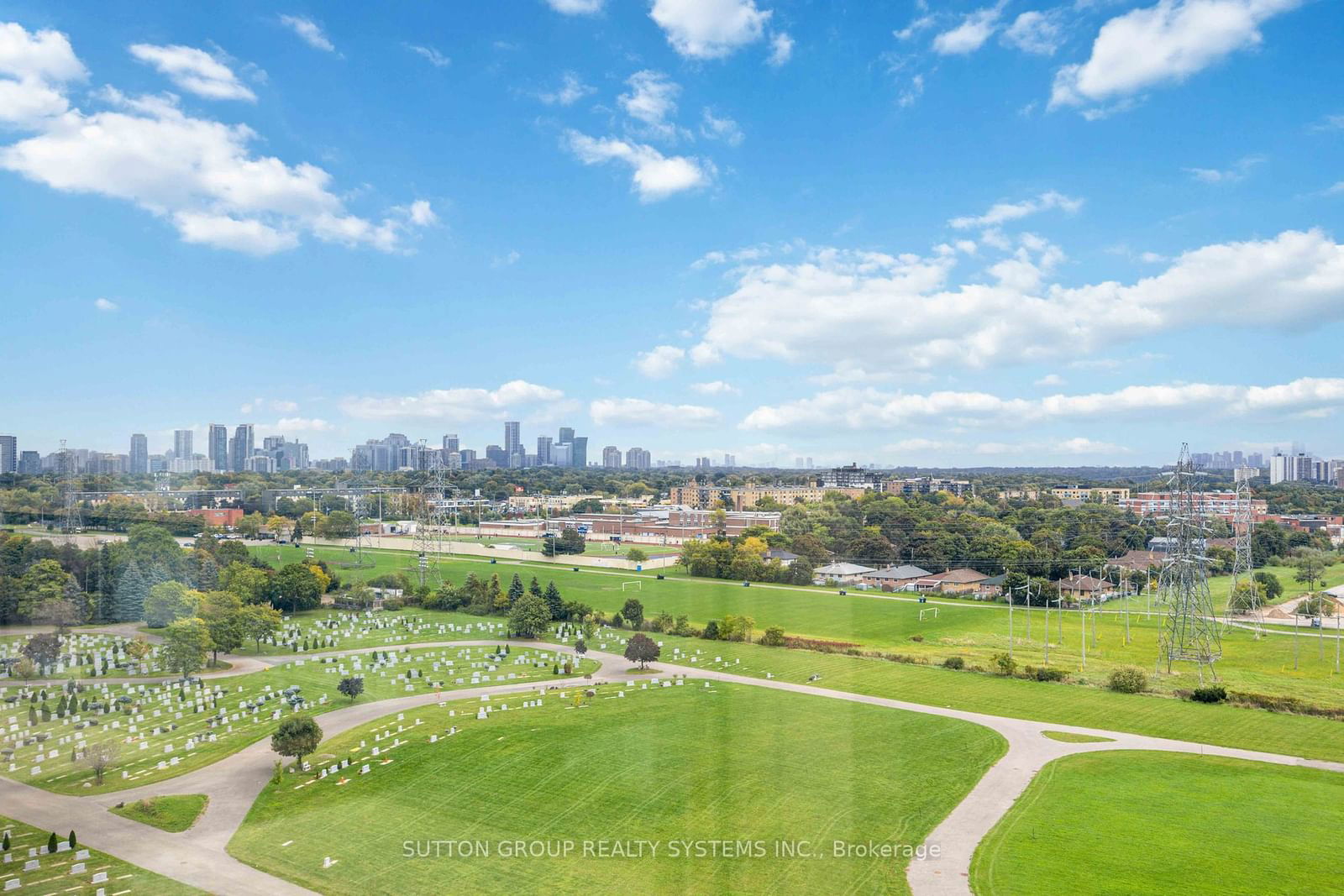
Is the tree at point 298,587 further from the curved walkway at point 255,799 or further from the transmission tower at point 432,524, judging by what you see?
the curved walkway at point 255,799

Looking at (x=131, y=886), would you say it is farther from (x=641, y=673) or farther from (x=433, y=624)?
(x=433, y=624)

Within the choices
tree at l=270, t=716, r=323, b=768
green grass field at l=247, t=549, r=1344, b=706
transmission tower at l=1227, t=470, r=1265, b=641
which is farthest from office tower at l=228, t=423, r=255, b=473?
transmission tower at l=1227, t=470, r=1265, b=641

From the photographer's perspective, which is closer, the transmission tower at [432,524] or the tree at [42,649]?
the tree at [42,649]

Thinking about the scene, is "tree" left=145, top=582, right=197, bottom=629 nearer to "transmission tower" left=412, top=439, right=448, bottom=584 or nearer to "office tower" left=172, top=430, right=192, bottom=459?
"office tower" left=172, top=430, right=192, bottom=459

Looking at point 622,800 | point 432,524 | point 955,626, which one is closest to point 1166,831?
point 622,800

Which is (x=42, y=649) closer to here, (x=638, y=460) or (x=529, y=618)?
(x=529, y=618)

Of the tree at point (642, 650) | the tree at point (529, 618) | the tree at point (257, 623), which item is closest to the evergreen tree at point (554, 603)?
the tree at point (529, 618)

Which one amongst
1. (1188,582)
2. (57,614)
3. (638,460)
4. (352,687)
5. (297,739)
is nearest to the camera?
(297,739)
